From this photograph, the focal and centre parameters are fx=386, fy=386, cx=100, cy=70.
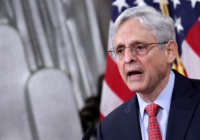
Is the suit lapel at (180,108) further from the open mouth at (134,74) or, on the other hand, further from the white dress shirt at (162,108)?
the open mouth at (134,74)

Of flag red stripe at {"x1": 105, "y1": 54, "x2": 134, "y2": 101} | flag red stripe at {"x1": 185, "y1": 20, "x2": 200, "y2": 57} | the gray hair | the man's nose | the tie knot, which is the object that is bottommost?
flag red stripe at {"x1": 105, "y1": 54, "x2": 134, "y2": 101}

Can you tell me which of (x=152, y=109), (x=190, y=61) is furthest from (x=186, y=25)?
(x=152, y=109)

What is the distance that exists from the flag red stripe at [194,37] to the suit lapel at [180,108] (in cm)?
96

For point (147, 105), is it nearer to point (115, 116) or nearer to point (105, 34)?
point (115, 116)

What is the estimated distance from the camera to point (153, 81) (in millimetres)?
1359

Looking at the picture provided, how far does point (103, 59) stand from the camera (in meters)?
4.03

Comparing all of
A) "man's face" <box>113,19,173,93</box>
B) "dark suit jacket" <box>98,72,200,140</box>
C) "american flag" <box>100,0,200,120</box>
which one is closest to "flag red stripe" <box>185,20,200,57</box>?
"american flag" <box>100,0,200,120</box>

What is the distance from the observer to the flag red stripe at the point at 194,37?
7.70ft

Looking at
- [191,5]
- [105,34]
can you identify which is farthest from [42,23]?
[191,5]

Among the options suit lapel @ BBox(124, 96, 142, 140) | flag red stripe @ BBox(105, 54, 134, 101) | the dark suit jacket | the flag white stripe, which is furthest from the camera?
flag red stripe @ BBox(105, 54, 134, 101)

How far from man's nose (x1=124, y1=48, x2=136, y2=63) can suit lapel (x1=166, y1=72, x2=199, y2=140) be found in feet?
0.70

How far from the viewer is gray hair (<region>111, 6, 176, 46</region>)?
133 centimetres

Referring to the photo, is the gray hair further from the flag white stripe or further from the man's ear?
the flag white stripe

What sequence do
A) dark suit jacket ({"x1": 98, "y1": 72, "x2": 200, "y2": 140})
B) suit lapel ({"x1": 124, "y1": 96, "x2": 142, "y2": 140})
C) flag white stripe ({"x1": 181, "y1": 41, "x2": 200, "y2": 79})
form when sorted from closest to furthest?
dark suit jacket ({"x1": 98, "y1": 72, "x2": 200, "y2": 140}) < suit lapel ({"x1": 124, "y1": 96, "x2": 142, "y2": 140}) < flag white stripe ({"x1": 181, "y1": 41, "x2": 200, "y2": 79})
